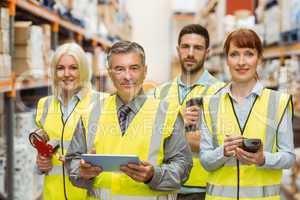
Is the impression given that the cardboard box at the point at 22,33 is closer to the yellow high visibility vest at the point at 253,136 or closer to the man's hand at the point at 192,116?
the man's hand at the point at 192,116

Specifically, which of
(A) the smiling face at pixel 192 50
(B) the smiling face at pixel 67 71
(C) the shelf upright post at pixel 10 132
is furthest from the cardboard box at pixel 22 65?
(A) the smiling face at pixel 192 50

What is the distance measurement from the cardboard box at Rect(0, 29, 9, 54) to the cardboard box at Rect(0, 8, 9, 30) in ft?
0.08

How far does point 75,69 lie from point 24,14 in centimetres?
202

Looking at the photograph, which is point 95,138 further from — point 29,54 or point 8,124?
point 29,54

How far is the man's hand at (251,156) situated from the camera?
1.71m

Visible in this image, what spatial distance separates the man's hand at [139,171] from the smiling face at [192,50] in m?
0.66

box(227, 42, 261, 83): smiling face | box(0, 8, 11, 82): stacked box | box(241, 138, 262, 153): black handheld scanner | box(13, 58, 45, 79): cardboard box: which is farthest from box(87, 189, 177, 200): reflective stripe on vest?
box(13, 58, 45, 79): cardboard box

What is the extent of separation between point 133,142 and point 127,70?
10.3 inches

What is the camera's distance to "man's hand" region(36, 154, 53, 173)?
207 centimetres

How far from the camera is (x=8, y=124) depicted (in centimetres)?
323

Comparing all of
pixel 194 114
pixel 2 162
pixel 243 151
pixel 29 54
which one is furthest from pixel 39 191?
pixel 243 151

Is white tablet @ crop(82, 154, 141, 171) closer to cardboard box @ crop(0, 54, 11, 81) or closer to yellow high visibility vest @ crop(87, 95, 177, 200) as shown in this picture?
yellow high visibility vest @ crop(87, 95, 177, 200)

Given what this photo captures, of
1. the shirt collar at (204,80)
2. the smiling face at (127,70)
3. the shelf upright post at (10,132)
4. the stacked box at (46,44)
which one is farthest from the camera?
the stacked box at (46,44)

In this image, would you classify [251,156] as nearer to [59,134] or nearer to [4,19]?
[59,134]
